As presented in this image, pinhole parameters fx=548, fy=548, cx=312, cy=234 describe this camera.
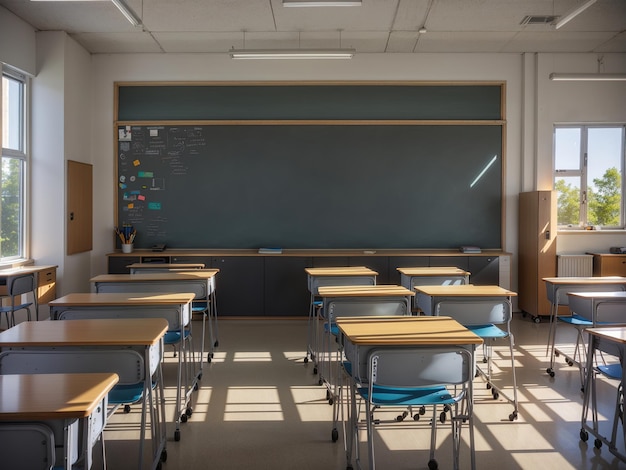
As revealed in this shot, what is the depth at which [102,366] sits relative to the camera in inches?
98.5

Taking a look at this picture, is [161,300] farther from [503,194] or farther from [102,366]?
[503,194]

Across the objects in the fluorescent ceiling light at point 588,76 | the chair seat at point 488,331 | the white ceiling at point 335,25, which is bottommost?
the chair seat at point 488,331

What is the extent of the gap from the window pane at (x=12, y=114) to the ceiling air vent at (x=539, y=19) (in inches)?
229

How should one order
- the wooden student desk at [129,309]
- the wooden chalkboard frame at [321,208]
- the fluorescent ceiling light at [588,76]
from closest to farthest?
1. the wooden student desk at [129,309]
2. the fluorescent ceiling light at [588,76]
3. the wooden chalkboard frame at [321,208]

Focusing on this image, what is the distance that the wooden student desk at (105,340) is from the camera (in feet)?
8.23

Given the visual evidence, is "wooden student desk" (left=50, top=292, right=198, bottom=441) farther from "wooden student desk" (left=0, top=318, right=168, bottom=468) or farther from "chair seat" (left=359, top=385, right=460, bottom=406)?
"chair seat" (left=359, top=385, right=460, bottom=406)

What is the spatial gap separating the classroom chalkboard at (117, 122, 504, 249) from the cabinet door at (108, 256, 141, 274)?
0.38 meters

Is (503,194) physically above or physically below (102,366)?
above

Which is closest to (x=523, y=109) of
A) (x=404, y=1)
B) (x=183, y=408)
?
(x=404, y=1)

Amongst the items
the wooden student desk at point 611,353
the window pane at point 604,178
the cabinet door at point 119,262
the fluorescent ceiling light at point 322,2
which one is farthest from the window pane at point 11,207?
the window pane at point 604,178

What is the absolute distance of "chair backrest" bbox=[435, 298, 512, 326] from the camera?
3.76 metres

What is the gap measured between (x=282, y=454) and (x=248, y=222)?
179 inches

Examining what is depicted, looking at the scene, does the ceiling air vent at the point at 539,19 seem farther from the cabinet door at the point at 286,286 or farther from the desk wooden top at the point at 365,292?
the desk wooden top at the point at 365,292

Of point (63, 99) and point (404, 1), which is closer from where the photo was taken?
point (404, 1)
